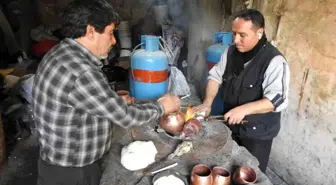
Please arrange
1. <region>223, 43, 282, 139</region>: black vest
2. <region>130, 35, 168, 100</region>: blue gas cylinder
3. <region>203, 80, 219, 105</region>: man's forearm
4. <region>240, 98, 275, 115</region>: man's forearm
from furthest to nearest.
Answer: <region>130, 35, 168, 100</region>: blue gas cylinder → <region>203, 80, 219, 105</region>: man's forearm → <region>223, 43, 282, 139</region>: black vest → <region>240, 98, 275, 115</region>: man's forearm

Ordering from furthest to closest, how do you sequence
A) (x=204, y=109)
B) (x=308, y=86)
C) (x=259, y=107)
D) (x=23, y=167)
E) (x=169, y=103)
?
(x=23, y=167)
(x=308, y=86)
(x=204, y=109)
(x=259, y=107)
(x=169, y=103)

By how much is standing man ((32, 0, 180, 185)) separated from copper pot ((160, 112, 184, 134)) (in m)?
0.33

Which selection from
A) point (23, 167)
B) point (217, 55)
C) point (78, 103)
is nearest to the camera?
point (78, 103)

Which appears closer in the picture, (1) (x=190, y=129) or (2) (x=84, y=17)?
(2) (x=84, y=17)

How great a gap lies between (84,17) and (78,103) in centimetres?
51

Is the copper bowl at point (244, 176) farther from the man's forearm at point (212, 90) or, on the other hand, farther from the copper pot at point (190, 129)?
the man's forearm at point (212, 90)

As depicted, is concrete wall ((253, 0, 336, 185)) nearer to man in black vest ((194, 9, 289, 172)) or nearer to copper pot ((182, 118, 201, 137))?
man in black vest ((194, 9, 289, 172))

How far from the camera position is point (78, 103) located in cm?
152

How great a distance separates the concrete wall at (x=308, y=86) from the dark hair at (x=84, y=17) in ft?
7.06

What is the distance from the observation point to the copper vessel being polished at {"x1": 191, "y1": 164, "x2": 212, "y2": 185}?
5.37 feet

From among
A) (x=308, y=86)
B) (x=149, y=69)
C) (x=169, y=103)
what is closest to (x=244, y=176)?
(x=169, y=103)

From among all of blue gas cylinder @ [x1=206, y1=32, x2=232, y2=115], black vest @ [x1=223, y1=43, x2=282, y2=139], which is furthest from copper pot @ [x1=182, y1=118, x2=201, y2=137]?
blue gas cylinder @ [x1=206, y1=32, x2=232, y2=115]

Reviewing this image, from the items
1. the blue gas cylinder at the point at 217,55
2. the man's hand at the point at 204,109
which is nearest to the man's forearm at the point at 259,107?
the man's hand at the point at 204,109

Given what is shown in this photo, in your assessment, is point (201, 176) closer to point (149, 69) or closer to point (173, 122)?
point (173, 122)
